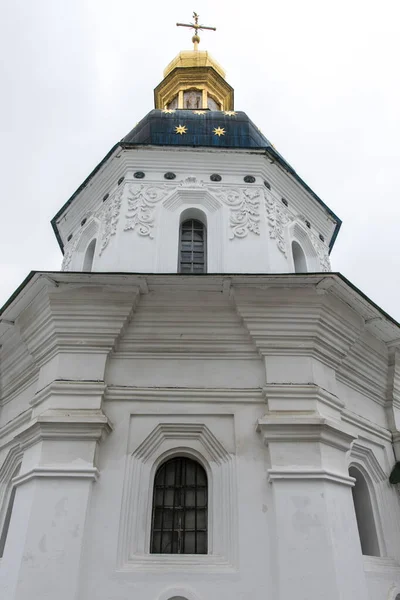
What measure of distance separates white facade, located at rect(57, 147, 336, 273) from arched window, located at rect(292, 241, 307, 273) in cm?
7

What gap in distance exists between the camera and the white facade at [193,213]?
27.1 ft

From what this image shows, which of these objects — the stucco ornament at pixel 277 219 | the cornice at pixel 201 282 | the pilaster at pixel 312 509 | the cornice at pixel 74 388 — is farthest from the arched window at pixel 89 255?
the pilaster at pixel 312 509

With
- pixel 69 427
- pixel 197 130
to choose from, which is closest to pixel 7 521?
pixel 69 427

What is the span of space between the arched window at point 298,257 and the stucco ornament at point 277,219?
54 cm

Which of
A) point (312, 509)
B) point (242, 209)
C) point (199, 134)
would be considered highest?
point (199, 134)

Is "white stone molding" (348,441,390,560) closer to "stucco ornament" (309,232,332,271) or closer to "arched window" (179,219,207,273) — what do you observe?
"arched window" (179,219,207,273)

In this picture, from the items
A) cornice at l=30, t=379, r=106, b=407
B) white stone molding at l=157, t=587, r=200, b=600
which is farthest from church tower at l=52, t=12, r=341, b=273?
white stone molding at l=157, t=587, r=200, b=600

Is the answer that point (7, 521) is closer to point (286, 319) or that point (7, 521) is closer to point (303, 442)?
point (303, 442)

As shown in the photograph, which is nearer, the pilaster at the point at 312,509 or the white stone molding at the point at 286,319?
the pilaster at the point at 312,509

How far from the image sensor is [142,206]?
8.73 metres

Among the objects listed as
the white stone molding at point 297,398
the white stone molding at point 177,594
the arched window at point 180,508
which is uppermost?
the white stone molding at point 297,398

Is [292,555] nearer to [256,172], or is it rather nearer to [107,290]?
[107,290]

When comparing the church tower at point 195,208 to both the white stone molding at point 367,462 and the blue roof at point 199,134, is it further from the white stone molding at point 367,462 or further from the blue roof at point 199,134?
the white stone molding at point 367,462

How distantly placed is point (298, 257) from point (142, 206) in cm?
312
